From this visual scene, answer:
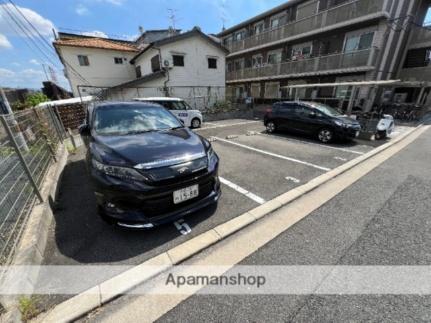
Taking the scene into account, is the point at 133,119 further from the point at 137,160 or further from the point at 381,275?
the point at 381,275

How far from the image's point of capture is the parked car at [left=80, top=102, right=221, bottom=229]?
7.44 ft

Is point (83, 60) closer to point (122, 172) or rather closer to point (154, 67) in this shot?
point (154, 67)

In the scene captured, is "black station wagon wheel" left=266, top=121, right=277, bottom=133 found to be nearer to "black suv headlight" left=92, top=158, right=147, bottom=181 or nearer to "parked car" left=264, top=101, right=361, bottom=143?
"parked car" left=264, top=101, right=361, bottom=143

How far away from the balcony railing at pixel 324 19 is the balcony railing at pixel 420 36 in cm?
515

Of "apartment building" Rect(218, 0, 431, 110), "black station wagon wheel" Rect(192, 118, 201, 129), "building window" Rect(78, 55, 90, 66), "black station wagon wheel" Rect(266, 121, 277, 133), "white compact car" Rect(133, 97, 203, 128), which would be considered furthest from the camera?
"building window" Rect(78, 55, 90, 66)

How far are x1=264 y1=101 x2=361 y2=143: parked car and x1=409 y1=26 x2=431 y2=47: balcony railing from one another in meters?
12.4

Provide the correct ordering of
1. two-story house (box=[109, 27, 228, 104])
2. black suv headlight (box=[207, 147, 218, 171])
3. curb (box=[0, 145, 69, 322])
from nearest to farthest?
curb (box=[0, 145, 69, 322]) < black suv headlight (box=[207, 147, 218, 171]) < two-story house (box=[109, 27, 228, 104])

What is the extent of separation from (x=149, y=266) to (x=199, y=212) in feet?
3.45

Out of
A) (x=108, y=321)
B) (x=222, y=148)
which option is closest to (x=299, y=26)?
(x=222, y=148)

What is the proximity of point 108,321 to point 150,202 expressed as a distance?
1.08 meters

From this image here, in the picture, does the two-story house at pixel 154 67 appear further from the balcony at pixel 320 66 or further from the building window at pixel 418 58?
the building window at pixel 418 58

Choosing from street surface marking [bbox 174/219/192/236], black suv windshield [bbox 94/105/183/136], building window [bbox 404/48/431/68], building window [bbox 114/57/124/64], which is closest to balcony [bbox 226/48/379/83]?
building window [bbox 404/48/431/68]

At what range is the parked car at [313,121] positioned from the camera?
21.7ft

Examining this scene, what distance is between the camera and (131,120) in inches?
139
